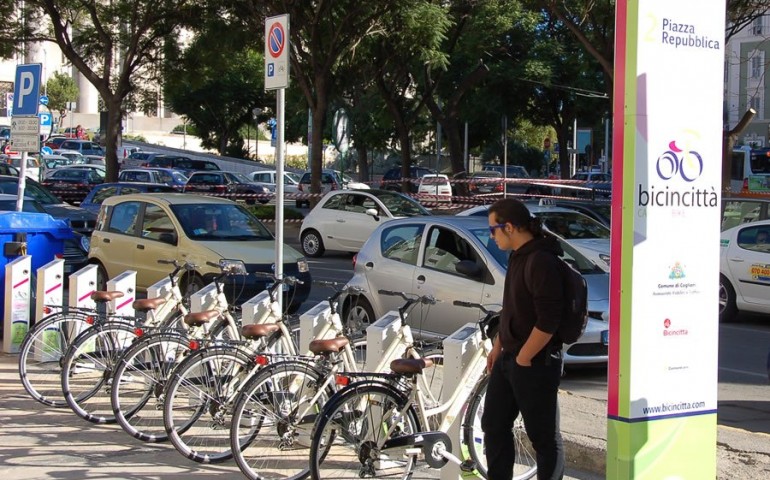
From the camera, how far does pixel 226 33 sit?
86.7ft

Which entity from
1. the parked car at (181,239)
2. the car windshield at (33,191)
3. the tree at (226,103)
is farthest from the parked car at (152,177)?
the parked car at (181,239)

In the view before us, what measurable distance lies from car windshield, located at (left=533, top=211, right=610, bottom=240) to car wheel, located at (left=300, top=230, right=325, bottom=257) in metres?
8.97

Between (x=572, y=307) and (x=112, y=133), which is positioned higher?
(x=112, y=133)

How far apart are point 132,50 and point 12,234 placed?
730 inches

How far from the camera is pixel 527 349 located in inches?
198

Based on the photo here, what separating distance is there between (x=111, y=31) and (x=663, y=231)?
28.4 m

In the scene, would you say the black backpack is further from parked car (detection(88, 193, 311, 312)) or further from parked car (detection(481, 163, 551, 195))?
parked car (detection(481, 163, 551, 195))

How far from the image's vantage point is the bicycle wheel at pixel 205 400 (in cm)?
650

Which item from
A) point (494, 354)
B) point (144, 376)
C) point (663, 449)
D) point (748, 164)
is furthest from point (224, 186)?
point (663, 449)

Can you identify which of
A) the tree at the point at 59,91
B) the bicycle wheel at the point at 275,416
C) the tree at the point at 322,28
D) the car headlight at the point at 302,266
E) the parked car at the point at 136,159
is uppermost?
the tree at the point at 59,91

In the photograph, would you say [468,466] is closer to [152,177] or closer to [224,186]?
[224,186]

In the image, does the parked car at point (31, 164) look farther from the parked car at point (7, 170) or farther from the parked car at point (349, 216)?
the parked car at point (349, 216)

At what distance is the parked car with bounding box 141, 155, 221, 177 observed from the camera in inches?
1973

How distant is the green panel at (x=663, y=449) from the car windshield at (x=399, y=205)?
16066mm
